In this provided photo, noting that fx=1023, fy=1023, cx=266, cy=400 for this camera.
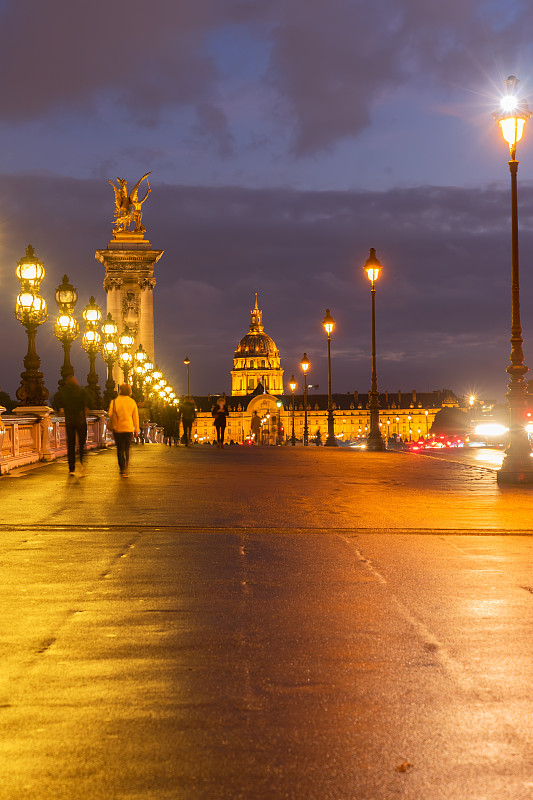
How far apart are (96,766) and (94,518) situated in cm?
906

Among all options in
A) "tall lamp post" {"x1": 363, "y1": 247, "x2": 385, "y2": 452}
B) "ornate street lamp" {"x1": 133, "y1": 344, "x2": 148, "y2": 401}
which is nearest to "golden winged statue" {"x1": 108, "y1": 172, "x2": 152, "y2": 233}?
"ornate street lamp" {"x1": 133, "y1": 344, "x2": 148, "y2": 401}

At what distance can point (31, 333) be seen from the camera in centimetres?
2622

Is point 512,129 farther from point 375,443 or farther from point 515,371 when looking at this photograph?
point 375,443

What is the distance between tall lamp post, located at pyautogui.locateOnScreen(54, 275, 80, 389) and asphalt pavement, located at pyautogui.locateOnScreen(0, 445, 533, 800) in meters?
19.3

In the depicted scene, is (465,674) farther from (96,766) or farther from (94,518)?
(94,518)

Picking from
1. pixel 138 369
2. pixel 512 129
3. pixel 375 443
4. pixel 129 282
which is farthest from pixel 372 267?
pixel 129 282

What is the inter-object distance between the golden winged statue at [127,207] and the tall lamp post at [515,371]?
9393 cm

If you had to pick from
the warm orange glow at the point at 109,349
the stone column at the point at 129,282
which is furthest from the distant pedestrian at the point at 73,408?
the stone column at the point at 129,282

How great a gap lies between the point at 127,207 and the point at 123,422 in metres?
94.8

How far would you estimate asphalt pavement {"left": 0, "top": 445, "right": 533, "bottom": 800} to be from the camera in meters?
4.22

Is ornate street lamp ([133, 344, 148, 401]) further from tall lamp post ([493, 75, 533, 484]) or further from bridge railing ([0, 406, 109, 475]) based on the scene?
tall lamp post ([493, 75, 533, 484])

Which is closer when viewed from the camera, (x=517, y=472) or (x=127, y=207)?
(x=517, y=472)

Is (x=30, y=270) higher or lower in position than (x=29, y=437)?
higher

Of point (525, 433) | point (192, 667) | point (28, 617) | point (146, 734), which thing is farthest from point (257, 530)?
point (525, 433)
